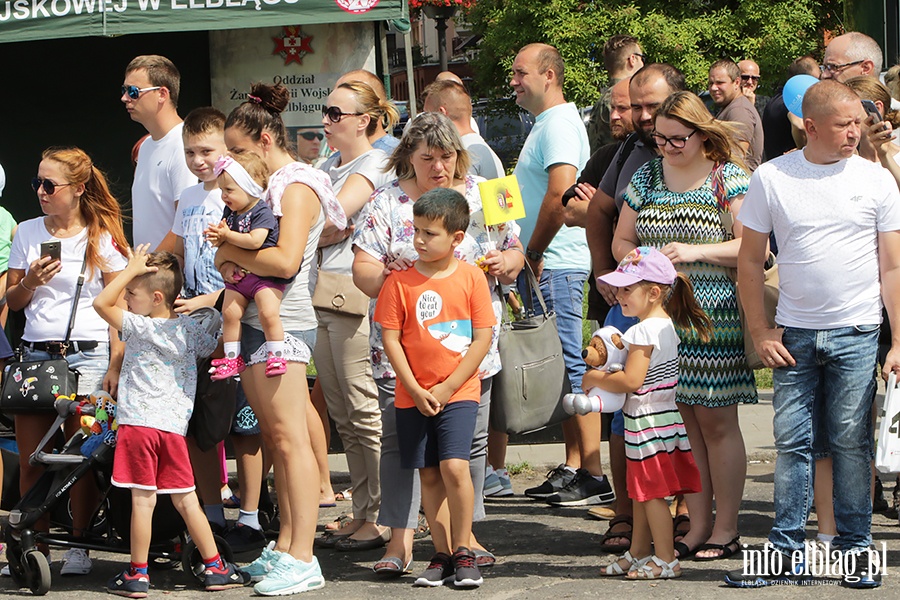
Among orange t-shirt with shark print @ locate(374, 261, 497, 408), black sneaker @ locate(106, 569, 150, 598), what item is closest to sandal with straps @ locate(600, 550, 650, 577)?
orange t-shirt with shark print @ locate(374, 261, 497, 408)

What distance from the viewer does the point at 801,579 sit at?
16.1 feet

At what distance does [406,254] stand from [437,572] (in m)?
1.29

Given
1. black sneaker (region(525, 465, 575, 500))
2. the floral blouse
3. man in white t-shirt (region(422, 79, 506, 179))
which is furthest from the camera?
man in white t-shirt (region(422, 79, 506, 179))

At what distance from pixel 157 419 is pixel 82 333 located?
2.67 ft

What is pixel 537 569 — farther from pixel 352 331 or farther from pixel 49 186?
pixel 49 186

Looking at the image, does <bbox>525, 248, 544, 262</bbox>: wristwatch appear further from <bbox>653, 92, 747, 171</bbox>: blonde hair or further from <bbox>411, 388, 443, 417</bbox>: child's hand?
<bbox>411, 388, 443, 417</bbox>: child's hand

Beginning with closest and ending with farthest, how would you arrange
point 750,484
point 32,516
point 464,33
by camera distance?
point 32,516 < point 750,484 < point 464,33

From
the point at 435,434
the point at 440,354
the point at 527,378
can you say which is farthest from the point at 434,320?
the point at 527,378

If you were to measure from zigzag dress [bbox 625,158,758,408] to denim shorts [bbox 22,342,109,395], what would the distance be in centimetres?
247

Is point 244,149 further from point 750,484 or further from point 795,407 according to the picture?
point 750,484

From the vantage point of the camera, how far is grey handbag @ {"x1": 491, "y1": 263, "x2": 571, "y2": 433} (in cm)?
570

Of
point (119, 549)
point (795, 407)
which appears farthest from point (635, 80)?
point (119, 549)

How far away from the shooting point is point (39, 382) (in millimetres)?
5602

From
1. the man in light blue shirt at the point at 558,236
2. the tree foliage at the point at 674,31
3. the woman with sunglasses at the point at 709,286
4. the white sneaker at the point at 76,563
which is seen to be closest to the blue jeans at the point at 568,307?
the man in light blue shirt at the point at 558,236
